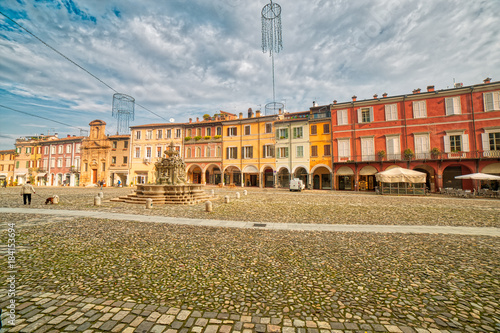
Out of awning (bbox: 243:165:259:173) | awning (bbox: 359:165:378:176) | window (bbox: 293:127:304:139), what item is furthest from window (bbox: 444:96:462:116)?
awning (bbox: 243:165:259:173)

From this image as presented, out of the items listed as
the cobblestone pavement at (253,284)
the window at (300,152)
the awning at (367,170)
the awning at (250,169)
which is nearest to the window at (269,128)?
the window at (300,152)

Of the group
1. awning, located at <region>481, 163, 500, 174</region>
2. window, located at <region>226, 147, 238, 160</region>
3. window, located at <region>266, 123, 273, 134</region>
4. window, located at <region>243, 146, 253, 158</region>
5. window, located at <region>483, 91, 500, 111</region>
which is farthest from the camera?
window, located at <region>226, 147, 238, 160</region>

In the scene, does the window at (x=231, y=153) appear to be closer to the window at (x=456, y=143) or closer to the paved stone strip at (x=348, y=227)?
the window at (x=456, y=143)

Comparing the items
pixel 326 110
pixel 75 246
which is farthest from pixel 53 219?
pixel 326 110

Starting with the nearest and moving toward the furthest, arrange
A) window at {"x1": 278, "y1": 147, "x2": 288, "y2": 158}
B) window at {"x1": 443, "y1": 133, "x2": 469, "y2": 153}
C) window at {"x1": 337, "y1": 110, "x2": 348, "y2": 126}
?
window at {"x1": 443, "y1": 133, "x2": 469, "y2": 153}, window at {"x1": 337, "y1": 110, "x2": 348, "y2": 126}, window at {"x1": 278, "y1": 147, "x2": 288, "y2": 158}

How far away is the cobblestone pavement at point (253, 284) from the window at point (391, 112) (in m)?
26.7

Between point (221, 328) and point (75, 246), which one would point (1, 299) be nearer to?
point (75, 246)

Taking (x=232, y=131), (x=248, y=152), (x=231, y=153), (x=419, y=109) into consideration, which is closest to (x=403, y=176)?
(x=419, y=109)

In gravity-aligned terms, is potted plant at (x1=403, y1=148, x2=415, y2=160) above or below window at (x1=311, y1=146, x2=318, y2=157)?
below

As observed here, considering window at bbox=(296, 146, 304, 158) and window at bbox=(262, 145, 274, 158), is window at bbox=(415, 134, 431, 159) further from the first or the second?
window at bbox=(262, 145, 274, 158)

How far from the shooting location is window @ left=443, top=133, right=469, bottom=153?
1006 inches

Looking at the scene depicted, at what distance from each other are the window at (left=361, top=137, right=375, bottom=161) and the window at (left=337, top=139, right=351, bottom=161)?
5.77 ft

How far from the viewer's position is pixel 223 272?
415 centimetres

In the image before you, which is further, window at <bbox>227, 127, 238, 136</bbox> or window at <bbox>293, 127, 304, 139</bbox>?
window at <bbox>227, 127, 238, 136</bbox>
